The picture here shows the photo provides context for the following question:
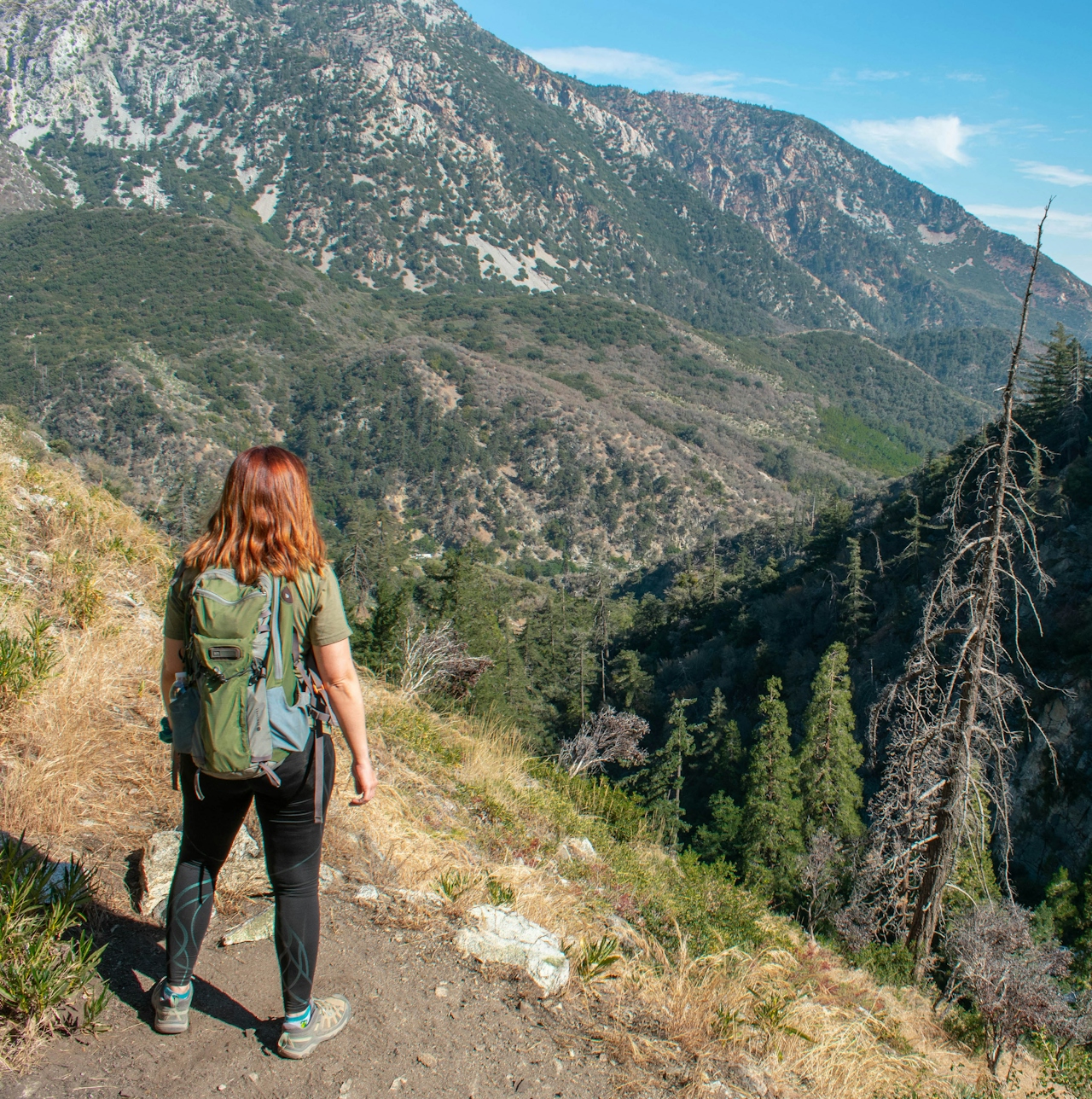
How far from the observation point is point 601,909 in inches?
158

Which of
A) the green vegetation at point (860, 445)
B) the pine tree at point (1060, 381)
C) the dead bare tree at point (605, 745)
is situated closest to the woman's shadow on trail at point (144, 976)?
the dead bare tree at point (605, 745)

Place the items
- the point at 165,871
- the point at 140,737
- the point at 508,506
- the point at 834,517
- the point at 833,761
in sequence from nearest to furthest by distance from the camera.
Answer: the point at 165,871 → the point at 140,737 → the point at 833,761 → the point at 834,517 → the point at 508,506

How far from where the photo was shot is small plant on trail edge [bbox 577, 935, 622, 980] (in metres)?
2.91

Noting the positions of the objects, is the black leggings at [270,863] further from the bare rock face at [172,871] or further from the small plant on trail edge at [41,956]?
the bare rock face at [172,871]

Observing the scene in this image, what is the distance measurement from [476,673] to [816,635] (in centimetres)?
2583

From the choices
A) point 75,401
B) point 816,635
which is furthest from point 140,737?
point 75,401

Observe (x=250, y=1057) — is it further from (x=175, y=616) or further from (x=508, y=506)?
(x=508, y=506)

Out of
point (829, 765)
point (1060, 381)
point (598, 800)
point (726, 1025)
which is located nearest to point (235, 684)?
point (726, 1025)

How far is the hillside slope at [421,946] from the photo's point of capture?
2236mm

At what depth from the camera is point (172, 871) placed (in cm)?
285

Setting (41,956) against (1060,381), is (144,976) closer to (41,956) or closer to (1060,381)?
(41,956)

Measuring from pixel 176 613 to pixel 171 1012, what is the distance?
1.17 metres

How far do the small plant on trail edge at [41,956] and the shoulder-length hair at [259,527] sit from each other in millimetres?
1152

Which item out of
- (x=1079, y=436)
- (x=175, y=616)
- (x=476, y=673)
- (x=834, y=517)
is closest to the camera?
(x=175, y=616)
